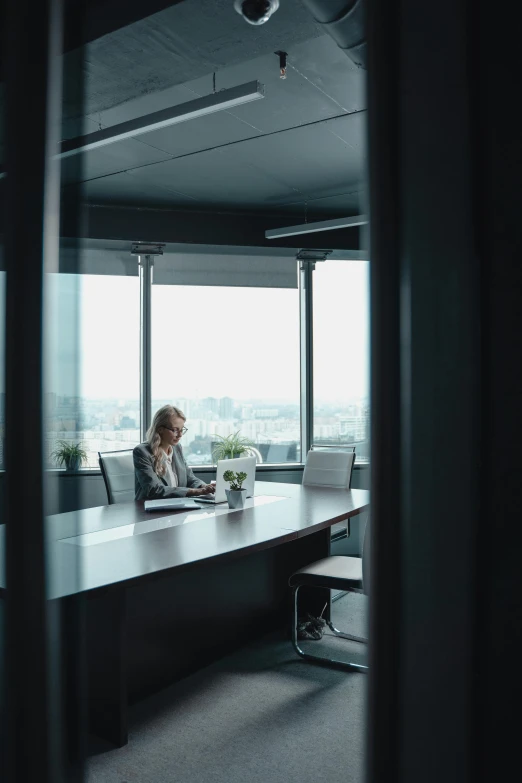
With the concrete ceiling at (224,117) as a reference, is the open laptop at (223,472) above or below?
below

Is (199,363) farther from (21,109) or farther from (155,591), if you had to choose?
(21,109)

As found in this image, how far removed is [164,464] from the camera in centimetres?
369

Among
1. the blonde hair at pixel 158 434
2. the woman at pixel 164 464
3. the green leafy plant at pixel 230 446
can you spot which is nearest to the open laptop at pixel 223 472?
the woman at pixel 164 464

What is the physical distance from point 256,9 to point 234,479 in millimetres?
2199

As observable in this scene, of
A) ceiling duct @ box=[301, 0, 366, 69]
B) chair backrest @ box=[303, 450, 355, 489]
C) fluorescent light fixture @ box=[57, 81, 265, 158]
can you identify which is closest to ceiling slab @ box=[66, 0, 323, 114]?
fluorescent light fixture @ box=[57, 81, 265, 158]

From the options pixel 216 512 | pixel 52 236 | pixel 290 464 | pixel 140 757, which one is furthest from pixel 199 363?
pixel 52 236

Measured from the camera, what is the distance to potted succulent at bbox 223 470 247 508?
3170mm

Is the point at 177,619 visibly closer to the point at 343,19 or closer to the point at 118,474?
the point at 118,474

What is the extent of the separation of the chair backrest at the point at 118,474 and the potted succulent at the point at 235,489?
0.85 meters

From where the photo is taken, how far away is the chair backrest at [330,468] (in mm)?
4027

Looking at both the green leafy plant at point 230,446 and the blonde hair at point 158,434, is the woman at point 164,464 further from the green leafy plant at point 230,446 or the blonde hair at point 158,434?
the green leafy plant at point 230,446

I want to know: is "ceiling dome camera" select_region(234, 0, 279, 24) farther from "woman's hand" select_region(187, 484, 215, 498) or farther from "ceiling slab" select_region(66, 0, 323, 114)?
"woman's hand" select_region(187, 484, 215, 498)

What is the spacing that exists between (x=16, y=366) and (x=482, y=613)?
1.71ft

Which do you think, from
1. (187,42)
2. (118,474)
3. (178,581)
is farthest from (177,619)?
(187,42)
